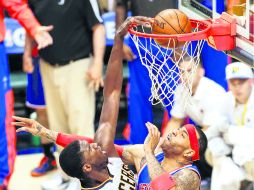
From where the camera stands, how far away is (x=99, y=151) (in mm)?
4215

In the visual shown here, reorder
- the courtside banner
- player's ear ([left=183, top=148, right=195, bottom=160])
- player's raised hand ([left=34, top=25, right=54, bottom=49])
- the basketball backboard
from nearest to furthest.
→ the basketball backboard → player's ear ([left=183, top=148, right=195, bottom=160]) → player's raised hand ([left=34, top=25, right=54, bottom=49]) → the courtside banner

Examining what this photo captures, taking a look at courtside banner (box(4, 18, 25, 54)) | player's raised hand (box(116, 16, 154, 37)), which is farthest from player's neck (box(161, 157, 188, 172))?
courtside banner (box(4, 18, 25, 54))

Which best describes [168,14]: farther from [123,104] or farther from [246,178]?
[123,104]

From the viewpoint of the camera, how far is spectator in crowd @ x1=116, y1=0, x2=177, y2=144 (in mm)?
5711

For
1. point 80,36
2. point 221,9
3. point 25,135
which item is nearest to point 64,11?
point 80,36

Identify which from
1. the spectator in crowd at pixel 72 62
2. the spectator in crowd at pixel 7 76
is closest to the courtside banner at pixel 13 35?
the spectator in crowd at pixel 72 62

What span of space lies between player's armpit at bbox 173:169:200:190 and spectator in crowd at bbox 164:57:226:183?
126 cm

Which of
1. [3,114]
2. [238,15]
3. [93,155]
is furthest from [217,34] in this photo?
[3,114]

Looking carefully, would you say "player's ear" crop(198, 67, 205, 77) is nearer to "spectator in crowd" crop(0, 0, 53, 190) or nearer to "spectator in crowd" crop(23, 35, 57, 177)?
"spectator in crowd" crop(0, 0, 53, 190)

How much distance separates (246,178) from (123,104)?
2235 millimetres

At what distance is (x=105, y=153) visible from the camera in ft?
14.1

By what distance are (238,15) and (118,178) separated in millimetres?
1086

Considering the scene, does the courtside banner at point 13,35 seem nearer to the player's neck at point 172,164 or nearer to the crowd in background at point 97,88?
the crowd in background at point 97,88

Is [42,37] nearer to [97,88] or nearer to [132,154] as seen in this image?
[97,88]
